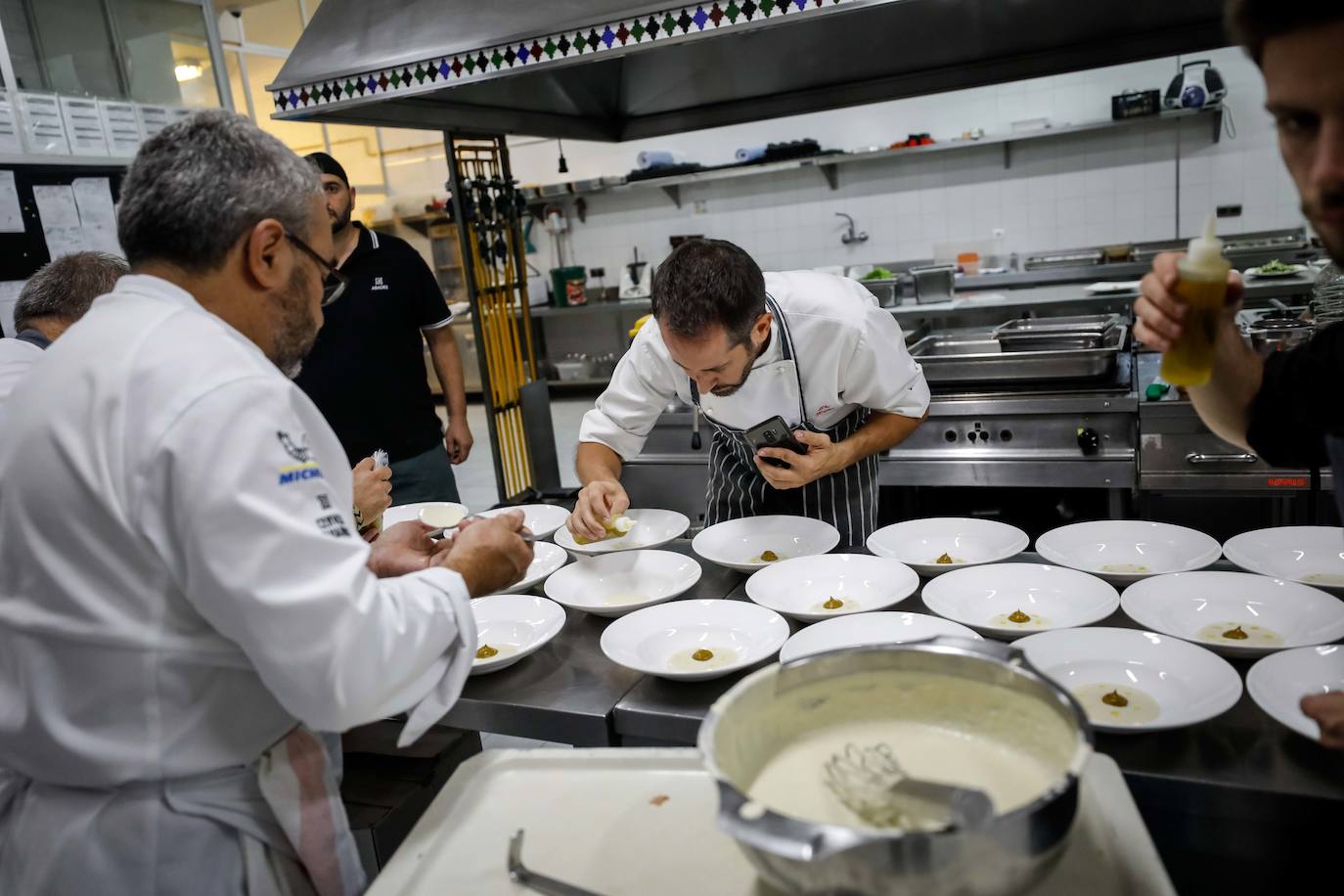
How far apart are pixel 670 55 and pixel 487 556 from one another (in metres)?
1.81

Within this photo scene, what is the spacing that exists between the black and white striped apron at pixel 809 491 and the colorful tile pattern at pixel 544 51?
830mm

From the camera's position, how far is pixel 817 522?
6.59 ft

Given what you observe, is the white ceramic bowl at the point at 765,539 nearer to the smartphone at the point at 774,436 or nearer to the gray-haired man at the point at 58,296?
the smartphone at the point at 774,436

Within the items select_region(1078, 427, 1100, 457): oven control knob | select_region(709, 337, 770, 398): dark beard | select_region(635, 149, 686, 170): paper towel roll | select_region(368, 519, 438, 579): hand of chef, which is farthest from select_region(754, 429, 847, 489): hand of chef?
select_region(635, 149, 686, 170): paper towel roll

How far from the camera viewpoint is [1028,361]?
2.99m

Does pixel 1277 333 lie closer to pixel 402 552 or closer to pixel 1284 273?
pixel 1284 273

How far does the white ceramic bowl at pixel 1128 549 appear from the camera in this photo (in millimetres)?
1589

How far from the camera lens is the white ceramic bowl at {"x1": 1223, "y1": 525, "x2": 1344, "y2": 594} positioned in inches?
59.6

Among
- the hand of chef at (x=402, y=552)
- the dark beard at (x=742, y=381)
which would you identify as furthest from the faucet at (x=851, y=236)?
the hand of chef at (x=402, y=552)

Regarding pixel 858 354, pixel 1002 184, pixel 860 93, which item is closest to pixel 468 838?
pixel 858 354

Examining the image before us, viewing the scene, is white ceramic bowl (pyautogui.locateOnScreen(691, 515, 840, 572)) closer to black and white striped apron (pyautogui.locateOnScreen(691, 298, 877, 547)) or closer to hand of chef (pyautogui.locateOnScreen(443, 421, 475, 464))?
black and white striped apron (pyautogui.locateOnScreen(691, 298, 877, 547))

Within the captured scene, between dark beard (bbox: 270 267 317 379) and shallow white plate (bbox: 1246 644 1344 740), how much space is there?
51.2 inches

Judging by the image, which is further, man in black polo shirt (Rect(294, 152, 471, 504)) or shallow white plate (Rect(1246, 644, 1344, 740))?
man in black polo shirt (Rect(294, 152, 471, 504))

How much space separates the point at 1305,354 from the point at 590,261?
7.20 m
